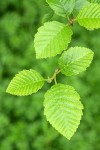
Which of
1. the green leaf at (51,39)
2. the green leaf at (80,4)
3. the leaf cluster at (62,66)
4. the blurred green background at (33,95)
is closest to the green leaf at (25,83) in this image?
the leaf cluster at (62,66)

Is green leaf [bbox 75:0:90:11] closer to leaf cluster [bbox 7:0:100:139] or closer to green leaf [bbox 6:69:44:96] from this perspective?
leaf cluster [bbox 7:0:100:139]

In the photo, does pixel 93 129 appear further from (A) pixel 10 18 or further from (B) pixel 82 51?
(B) pixel 82 51

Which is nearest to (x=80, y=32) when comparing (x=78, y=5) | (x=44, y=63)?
(x=44, y=63)

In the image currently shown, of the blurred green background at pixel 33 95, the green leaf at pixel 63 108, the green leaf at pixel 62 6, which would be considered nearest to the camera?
the green leaf at pixel 63 108

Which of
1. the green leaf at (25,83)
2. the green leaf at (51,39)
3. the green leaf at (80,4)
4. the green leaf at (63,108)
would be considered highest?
the green leaf at (51,39)

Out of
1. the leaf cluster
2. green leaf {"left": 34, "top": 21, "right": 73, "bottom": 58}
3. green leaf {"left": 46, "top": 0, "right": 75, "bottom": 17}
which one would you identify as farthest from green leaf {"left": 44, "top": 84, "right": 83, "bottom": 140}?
green leaf {"left": 46, "top": 0, "right": 75, "bottom": 17}

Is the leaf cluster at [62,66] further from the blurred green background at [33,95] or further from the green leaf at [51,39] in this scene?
the blurred green background at [33,95]
